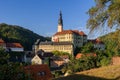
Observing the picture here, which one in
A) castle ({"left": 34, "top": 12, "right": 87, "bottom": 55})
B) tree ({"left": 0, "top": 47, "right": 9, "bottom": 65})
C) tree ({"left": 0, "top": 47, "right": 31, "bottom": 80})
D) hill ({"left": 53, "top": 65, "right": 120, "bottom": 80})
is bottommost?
hill ({"left": 53, "top": 65, "right": 120, "bottom": 80})

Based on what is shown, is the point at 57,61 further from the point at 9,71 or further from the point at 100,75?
the point at 9,71

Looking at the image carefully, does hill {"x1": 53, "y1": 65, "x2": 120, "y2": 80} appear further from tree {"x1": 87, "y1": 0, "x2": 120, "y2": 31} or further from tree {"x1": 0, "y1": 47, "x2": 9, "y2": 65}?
tree {"x1": 0, "y1": 47, "x2": 9, "y2": 65}

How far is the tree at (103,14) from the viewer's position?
22266 mm

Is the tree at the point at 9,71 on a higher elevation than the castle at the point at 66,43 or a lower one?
lower

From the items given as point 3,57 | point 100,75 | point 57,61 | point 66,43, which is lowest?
point 57,61

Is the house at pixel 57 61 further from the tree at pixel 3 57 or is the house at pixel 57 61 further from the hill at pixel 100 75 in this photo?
the tree at pixel 3 57

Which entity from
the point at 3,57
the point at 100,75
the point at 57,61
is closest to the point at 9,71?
the point at 3,57

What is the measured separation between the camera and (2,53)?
10805mm

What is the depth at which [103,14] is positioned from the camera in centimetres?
2330

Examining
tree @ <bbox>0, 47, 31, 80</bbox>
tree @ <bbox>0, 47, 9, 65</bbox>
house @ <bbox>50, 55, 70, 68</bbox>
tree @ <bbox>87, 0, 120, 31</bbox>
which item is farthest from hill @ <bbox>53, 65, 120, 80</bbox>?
house @ <bbox>50, 55, 70, 68</bbox>

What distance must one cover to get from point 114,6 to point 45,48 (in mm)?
106484

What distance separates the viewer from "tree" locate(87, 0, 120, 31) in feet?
73.0

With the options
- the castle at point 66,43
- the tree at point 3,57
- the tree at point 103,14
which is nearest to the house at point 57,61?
the castle at point 66,43

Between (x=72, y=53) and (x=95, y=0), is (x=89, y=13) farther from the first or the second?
(x=72, y=53)
